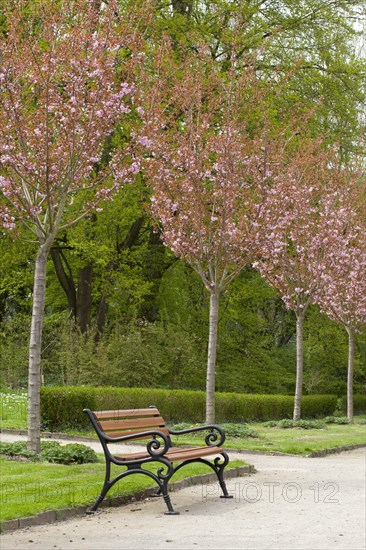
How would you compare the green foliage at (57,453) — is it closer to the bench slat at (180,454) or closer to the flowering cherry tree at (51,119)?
the flowering cherry tree at (51,119)

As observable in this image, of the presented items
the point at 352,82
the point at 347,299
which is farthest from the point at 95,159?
the point at 352,82

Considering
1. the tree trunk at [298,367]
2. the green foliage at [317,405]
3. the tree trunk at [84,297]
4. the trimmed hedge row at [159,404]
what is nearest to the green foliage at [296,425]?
the tree trunk at [298,367]

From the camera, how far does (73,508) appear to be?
28.0ft

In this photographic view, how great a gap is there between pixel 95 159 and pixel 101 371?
12.0 meters

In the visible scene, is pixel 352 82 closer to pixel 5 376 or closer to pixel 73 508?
pixel 5 376

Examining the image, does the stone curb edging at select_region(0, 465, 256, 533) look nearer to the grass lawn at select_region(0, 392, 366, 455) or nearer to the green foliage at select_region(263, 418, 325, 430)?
the grass lawn at select_region(0, 392, 366, 455)

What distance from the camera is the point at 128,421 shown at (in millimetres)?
9766

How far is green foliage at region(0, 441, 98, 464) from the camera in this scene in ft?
39.0

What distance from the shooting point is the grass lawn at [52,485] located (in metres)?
8.38

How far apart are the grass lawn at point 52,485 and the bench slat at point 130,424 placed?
25.7 inches

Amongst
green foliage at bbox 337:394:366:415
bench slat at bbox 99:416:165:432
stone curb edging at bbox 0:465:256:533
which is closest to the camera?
stone curb edging at bbox 0:465:256:533

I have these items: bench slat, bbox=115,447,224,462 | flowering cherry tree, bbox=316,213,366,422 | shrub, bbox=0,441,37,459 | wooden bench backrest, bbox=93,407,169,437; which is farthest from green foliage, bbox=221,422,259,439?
bench slat, bbox=115,447,224,462

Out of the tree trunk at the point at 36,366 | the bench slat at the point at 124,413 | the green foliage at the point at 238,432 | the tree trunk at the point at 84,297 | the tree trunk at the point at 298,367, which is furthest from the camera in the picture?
the tree trunk at the point at 84,297

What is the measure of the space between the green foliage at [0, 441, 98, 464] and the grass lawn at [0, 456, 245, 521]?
0.95ft
